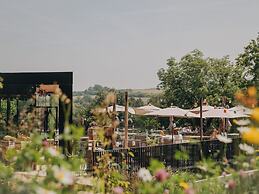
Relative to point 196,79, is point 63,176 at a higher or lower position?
lower

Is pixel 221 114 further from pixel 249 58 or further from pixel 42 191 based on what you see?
pixel 42 191

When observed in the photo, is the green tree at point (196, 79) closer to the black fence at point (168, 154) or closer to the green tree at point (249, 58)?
the green tree at point (249, 58)

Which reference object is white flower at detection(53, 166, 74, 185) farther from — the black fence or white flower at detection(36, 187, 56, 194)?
the black fence

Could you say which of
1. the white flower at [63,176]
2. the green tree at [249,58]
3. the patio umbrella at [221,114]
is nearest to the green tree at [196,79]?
the green tree at [249,58]

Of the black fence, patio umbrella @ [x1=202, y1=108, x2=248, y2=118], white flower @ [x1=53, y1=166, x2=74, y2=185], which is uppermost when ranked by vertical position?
patio umbrella @ [x1=202, y1=108, x2=248, y2=118]

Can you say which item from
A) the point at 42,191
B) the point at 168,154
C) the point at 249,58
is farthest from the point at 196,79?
the point at 42,191

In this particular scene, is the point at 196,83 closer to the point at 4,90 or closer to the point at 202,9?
the point at 202,9

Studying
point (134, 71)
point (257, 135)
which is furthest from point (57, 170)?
point (134, 71)

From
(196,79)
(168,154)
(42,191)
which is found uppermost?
(196,79)

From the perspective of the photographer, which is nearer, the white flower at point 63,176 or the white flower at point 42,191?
the white flower at point 42,191

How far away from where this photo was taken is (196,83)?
4522cm

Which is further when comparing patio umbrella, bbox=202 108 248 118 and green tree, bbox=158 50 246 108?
green tree, bbox=158 50 246 108

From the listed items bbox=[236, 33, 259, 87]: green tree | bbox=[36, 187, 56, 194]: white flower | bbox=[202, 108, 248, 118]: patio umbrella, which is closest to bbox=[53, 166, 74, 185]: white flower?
bbox=[36, 187, 56, 194]: white flower

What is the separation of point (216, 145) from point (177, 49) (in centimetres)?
3496
